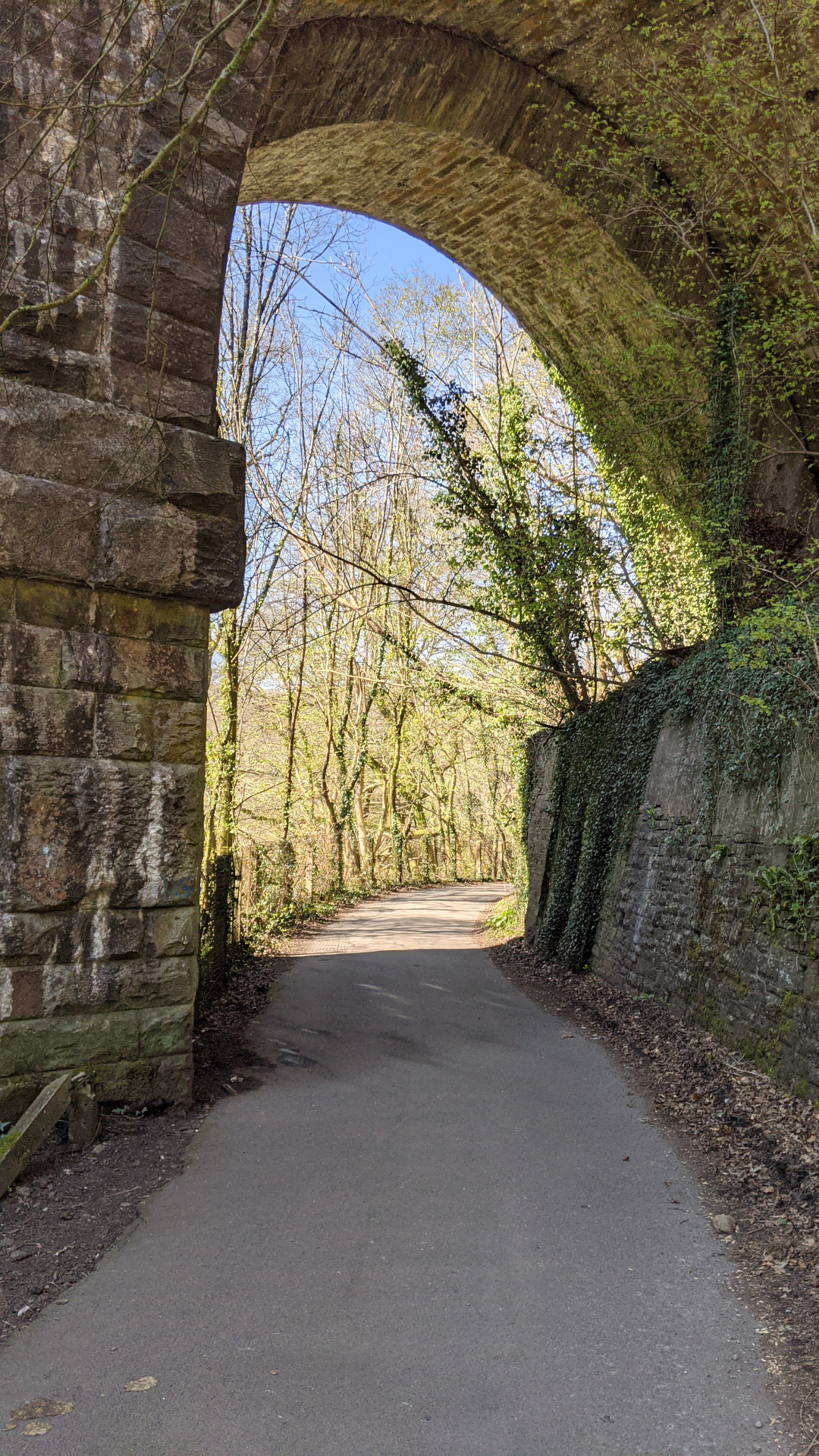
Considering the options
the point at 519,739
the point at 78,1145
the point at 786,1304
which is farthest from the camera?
the point at 519,739

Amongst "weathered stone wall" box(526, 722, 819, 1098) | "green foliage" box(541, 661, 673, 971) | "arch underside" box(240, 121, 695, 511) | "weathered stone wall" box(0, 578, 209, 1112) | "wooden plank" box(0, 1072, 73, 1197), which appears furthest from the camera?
"green foliage" box(541, 661, 673, 971)

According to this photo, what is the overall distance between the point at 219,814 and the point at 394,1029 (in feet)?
20.6

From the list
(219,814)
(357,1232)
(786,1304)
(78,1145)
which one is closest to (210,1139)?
(78,1145)

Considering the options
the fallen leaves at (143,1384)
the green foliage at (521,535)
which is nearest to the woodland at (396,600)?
the green foliage at (521,535)

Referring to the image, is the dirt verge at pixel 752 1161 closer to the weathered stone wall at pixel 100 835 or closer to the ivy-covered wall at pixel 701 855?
the ivy-covered wall at pixel 701 855

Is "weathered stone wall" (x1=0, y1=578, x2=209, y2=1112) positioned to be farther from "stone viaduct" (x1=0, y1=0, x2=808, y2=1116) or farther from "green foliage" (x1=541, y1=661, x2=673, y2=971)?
"green foliage" (x1=541, y1=661, x2=673, y2=971)

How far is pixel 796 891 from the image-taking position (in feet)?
20.8

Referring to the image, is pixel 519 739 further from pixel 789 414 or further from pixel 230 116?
pixel 230 116

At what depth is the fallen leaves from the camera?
286 cm

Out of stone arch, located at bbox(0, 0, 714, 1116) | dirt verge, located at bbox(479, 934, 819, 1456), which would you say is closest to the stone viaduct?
stone arch, located at bbox(0, 0, 714, 1116)

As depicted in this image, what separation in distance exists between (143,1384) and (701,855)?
6.27m

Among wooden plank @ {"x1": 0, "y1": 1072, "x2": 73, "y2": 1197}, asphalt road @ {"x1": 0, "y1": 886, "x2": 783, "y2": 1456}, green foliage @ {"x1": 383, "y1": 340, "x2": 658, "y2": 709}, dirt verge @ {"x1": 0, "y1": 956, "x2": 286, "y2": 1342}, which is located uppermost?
green foliage @ {"x1": 383, "y1": 340, "x2": 658, "y2": 709}

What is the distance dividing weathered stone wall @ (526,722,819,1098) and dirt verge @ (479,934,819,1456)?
24 cm

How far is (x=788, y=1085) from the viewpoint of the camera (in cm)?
590
